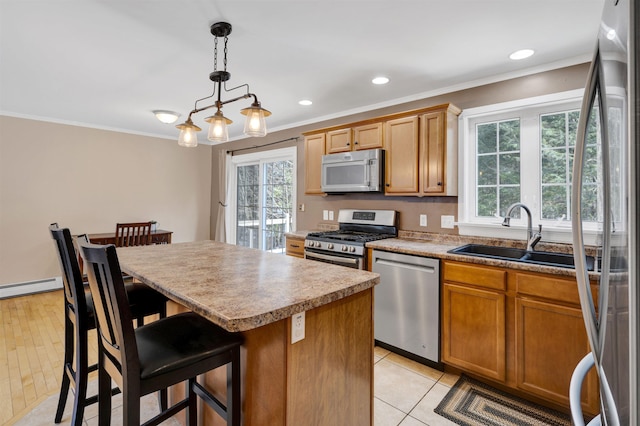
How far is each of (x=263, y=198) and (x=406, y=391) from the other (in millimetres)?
3588

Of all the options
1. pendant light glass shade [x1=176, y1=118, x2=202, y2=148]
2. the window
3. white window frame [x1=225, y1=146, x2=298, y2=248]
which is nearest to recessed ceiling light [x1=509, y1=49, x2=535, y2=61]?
pendant light glass shade [x1=176, y1=118, x2=202, y2=148]

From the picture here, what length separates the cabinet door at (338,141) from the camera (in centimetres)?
345

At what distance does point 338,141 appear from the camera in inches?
139

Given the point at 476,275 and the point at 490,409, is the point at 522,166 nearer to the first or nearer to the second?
the point at 476,275

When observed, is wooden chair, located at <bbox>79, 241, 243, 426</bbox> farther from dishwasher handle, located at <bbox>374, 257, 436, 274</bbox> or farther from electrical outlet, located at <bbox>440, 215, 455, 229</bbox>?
electrical outlet, located at <bbox>440, 215, 455, 229</bbox>

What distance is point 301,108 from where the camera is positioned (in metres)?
3.78

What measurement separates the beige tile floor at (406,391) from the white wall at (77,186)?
4.36 m

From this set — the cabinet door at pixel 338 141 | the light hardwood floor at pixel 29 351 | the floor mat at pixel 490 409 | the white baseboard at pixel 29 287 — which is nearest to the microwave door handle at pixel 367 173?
the cabinet door at pixel 338 141

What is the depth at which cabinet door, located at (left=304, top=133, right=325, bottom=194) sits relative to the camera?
3736mm

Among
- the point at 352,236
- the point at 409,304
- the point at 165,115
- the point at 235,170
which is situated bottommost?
the point at 409,304

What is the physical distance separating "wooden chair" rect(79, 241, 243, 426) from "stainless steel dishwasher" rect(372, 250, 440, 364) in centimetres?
165

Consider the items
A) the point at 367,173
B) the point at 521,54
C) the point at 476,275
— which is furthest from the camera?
the point at 367,173

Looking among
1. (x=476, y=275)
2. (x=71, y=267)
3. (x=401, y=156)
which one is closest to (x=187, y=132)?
(x=71, y=267)

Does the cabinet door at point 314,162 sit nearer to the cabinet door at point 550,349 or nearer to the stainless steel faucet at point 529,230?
the stainless steel faucet at point 529,230
